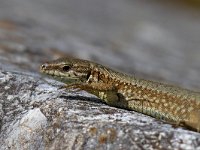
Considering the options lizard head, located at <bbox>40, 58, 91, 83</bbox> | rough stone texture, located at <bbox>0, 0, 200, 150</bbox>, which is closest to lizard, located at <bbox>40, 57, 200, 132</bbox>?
lizard head, located at <bbox>40, 58, 91, 83</bbox>

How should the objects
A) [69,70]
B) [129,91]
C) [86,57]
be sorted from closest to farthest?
[129,91] → [69,70] → [86,57]

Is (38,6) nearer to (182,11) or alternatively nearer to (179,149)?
(182,11)

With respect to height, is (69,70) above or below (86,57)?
below

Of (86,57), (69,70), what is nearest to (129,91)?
(69,70)

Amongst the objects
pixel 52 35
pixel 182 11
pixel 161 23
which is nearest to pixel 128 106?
pixel 52 35

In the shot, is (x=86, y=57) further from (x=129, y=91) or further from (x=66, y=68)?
(x=129, y=91)

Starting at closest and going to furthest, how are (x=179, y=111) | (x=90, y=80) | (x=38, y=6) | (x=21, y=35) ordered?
(x=179, y=111) → (x=90, y=80) → (x=21, y=35) → (x=38, y=6)

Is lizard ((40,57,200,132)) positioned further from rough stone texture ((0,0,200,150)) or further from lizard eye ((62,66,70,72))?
rough stone texture ((0,0,200,150))

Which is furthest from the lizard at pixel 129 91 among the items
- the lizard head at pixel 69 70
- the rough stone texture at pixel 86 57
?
the rough stone texture at pixel 86 57
